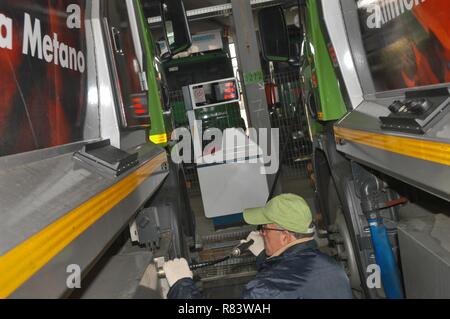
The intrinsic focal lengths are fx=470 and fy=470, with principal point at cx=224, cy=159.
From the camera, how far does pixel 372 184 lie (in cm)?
297

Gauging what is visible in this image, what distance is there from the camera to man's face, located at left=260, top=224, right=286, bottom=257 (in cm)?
220

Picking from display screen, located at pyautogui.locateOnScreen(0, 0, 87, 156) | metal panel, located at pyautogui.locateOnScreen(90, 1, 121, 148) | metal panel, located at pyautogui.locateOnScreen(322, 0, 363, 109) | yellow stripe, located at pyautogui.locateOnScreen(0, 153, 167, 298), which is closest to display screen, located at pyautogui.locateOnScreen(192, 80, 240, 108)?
metal panel, located at pyautogui.locateOnScreen(322, 0, 363, 109)

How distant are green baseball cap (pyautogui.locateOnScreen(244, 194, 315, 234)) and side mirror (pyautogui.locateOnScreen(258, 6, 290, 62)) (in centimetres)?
145

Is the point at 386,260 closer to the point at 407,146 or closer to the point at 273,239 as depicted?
the point at 273,239

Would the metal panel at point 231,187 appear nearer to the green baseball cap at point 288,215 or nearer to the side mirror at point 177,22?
the side mirror at point 177,22

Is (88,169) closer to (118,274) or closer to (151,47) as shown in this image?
(118,274)

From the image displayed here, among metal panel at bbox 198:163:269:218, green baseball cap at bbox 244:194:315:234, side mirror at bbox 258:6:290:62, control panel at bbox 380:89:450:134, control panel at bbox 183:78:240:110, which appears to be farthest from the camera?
control panel at bbox 183:78:240:110

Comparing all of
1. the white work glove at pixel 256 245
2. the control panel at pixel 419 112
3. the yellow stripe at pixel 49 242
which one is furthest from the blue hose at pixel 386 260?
the yellow stripe at pixel 49 242

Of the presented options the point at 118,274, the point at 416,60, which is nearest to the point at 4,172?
the point at 118,274

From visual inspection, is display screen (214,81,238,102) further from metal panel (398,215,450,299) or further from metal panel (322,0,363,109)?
metal panel (398,215,450,299)

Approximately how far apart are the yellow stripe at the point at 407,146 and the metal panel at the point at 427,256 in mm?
392

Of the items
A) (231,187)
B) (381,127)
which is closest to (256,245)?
(381,127)

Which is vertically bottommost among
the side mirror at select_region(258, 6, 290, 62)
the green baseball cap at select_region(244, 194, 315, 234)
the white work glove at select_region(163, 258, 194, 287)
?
the white work glove at select_region(163, 258, 194, 287)

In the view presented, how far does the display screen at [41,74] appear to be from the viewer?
4.54 ft
